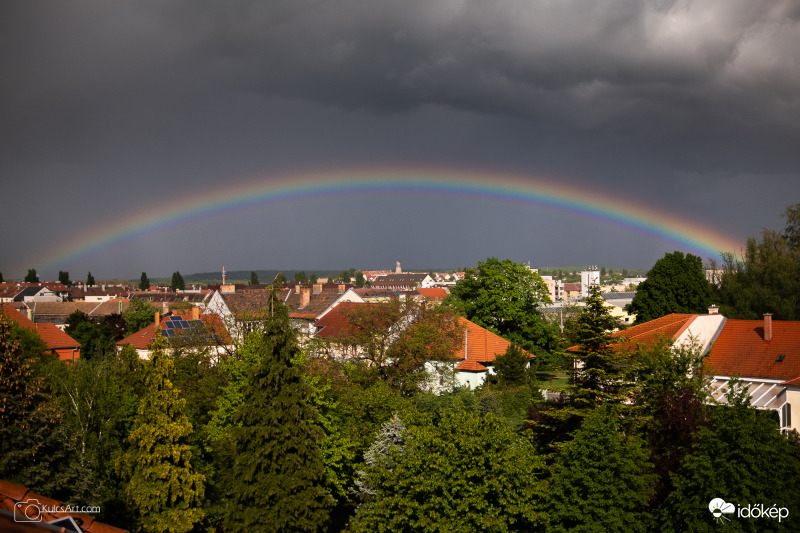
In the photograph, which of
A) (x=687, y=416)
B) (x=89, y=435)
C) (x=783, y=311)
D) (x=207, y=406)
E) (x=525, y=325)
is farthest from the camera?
(x=525, y=325)

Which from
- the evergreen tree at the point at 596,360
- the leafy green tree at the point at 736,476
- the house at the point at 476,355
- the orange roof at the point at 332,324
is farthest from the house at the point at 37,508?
the orange roof at the point at 332,324

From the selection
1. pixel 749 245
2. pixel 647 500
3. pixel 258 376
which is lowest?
pixel 647 500

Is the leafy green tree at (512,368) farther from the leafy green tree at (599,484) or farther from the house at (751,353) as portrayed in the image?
the leafy green tree at (599,484)

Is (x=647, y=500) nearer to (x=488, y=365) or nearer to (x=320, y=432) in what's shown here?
(x=320, y=432)

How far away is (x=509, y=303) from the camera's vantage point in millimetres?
65500

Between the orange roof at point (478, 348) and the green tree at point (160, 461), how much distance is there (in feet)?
96.8

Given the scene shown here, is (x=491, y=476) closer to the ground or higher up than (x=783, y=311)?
closer to the ground

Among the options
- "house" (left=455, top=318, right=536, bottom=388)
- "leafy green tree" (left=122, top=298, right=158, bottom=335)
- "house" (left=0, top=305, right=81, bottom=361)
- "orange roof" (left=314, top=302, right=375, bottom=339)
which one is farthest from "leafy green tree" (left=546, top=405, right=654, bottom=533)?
"leafy green tree" (left=122, top=298, right=158, bottom=335)

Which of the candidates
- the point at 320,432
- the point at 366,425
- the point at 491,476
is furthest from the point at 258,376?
the point at 366,425

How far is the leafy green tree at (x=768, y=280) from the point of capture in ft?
190

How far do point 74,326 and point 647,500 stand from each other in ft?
247

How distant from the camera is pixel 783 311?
187 ft

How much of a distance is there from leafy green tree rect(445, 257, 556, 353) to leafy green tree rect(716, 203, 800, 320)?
17171mm

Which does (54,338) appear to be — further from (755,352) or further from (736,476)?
(736,476)
